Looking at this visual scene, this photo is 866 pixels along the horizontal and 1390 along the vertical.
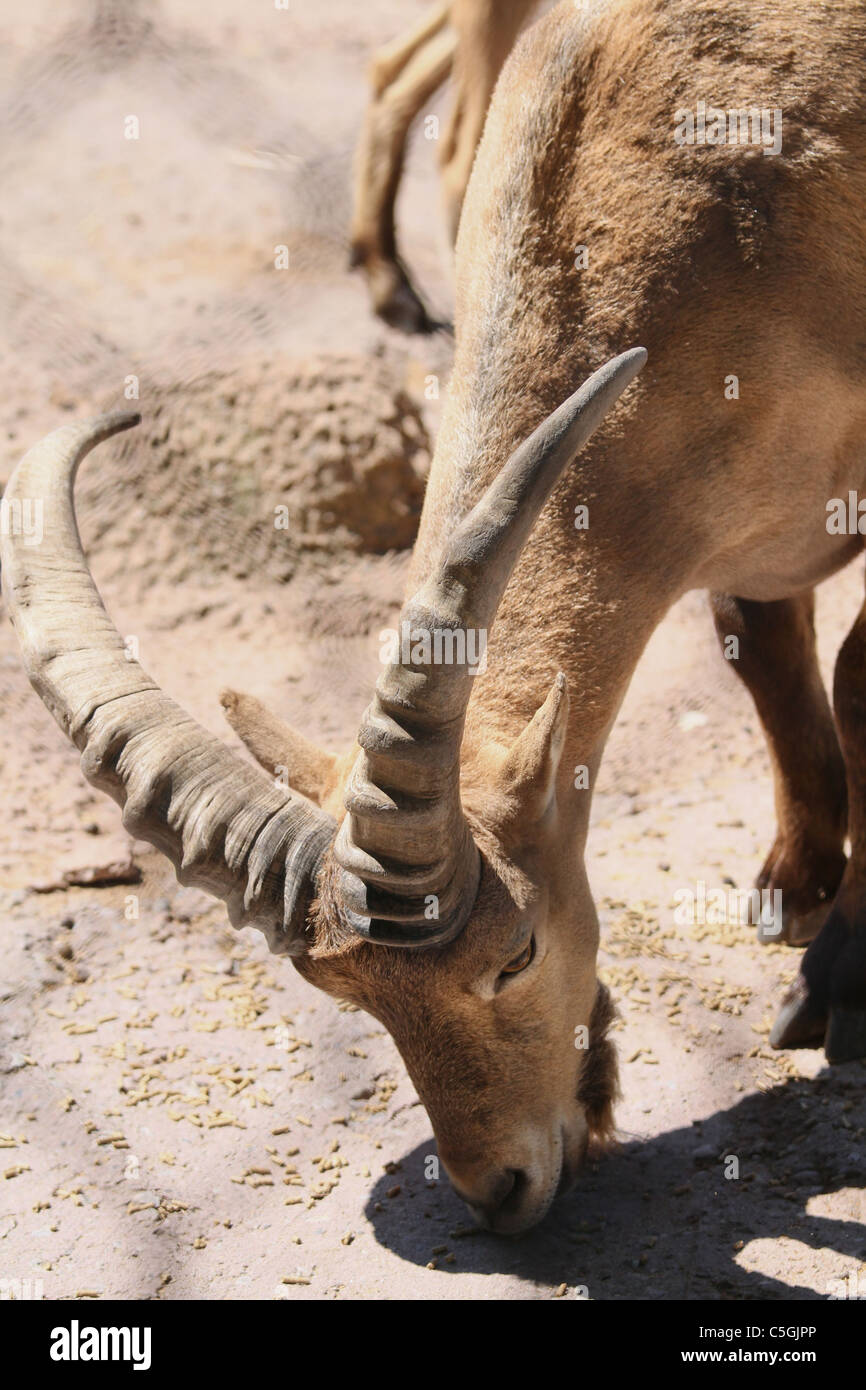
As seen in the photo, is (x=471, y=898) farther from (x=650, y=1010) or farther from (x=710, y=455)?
(x=650, y=1010)

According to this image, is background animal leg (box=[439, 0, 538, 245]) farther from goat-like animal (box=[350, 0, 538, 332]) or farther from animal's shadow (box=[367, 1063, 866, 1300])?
animal's shadow (box=[367, 1063, 866, 1300])

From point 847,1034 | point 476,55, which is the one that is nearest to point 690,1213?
point 847,1034

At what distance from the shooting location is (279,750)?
12.3ft

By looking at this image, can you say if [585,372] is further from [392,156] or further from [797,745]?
[392,156]

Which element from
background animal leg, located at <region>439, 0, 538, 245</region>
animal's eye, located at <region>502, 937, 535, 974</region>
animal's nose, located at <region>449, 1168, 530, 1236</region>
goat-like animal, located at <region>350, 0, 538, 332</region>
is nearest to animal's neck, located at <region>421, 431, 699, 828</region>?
animal's eye, located at <region>502, 937, 535, 974</region>

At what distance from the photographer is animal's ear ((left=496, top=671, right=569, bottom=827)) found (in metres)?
3.34

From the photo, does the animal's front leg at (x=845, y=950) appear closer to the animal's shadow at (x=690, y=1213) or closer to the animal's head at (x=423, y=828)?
the animal's shadow at (x=690, y=1213)

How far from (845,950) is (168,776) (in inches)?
85.2

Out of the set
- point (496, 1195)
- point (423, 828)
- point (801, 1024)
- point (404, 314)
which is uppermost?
point (404, 314)

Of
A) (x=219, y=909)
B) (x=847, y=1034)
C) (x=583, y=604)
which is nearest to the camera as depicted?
(x=583, y=604)

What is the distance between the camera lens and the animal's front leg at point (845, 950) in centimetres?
445

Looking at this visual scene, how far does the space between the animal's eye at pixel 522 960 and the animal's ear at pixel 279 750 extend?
1.94 feet

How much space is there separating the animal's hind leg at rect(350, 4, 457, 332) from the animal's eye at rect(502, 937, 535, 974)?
563 cm

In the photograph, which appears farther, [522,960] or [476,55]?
[476,55]
